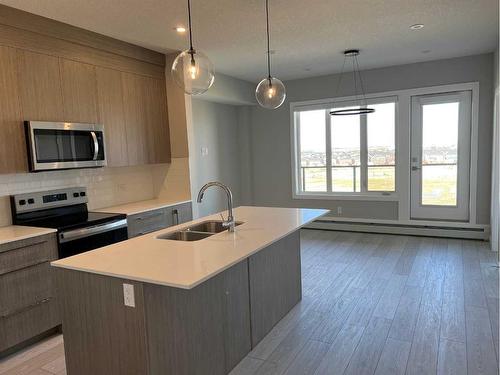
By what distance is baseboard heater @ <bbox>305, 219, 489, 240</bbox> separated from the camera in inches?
211

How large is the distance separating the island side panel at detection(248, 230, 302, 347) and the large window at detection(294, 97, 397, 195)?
10.5 feet

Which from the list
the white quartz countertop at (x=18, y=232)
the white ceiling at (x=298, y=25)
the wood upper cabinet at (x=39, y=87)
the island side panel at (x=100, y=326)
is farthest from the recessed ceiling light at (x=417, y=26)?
the white quartz countertop at (x=18, y=232)

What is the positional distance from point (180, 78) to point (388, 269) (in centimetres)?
327

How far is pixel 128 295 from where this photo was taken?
1.82 metres

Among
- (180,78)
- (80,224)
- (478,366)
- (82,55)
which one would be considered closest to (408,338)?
(478,366)

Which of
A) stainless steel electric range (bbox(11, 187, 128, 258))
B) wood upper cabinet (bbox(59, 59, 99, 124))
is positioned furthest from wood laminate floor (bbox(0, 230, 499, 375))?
wood upper cabinet (bbox(59, 59, 99, 124))

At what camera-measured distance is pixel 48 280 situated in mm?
2973

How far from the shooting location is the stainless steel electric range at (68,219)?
3150 millimetres

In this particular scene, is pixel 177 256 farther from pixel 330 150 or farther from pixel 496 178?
pixel 330 150

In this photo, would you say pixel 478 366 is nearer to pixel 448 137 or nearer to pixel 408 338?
pixel 408 338

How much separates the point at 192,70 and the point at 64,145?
183 cm

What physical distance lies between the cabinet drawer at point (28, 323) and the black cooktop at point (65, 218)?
0.64m

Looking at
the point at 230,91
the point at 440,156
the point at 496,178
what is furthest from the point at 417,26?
the point at 230,91

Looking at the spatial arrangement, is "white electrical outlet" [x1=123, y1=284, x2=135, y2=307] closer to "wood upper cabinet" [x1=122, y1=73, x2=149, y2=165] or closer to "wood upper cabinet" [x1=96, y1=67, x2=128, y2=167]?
"wood upper cabinet" [x1=96, y1=67, x2=128, y2=167]
